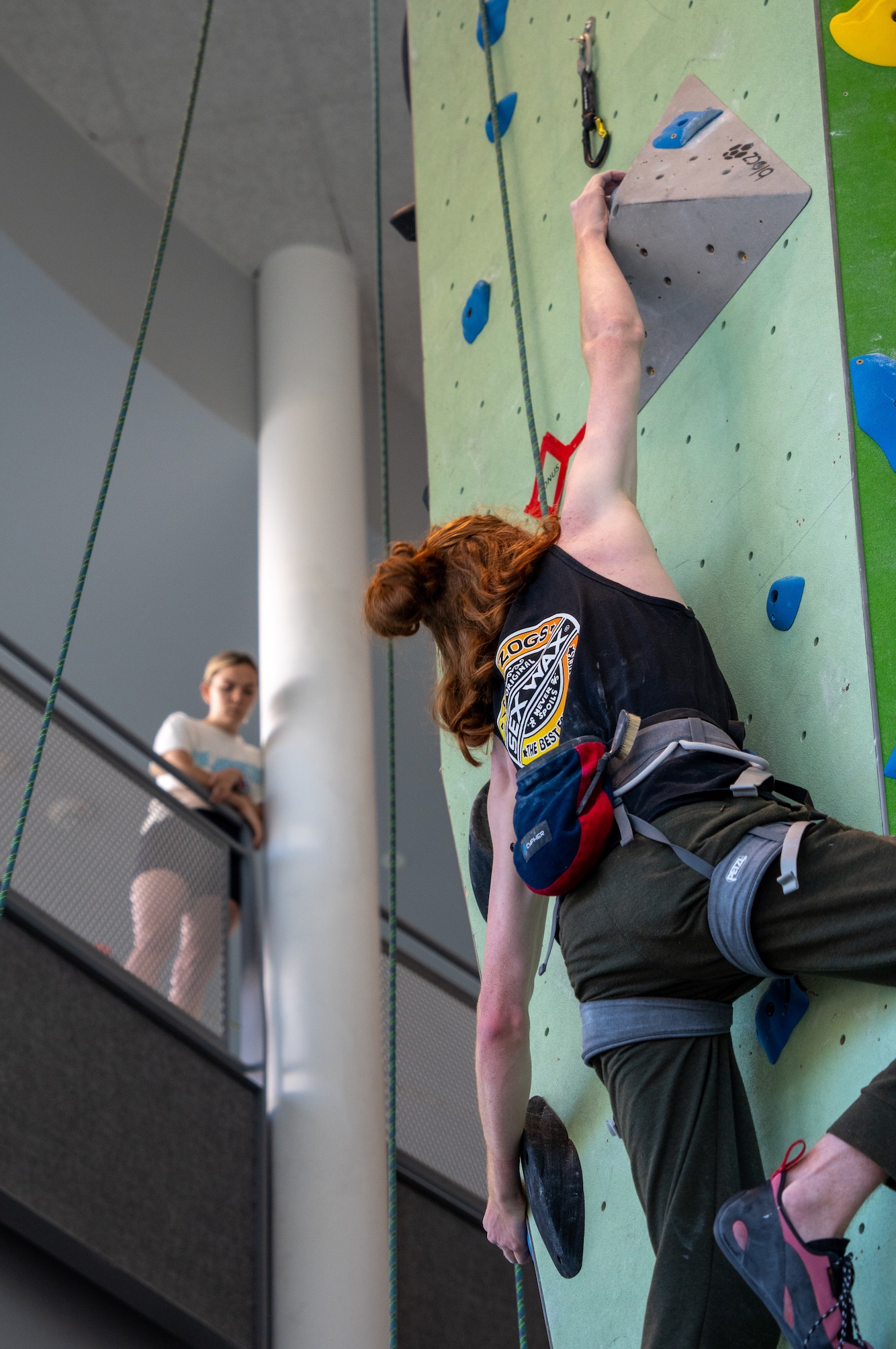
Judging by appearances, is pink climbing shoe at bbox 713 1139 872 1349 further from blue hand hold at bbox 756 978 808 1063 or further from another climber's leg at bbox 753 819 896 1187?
blue hand hold at bbox 756 978 808 1063

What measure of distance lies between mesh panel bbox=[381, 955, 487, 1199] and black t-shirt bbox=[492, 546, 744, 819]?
318 cm

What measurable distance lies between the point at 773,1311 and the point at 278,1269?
3561mm

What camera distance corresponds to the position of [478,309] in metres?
3.05

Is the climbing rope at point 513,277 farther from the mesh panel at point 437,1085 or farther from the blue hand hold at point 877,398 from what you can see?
the mesh panel at point 437,1085

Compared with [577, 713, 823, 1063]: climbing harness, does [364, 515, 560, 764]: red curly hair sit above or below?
above

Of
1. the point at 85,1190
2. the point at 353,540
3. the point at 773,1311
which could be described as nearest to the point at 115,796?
the point at 85,1190

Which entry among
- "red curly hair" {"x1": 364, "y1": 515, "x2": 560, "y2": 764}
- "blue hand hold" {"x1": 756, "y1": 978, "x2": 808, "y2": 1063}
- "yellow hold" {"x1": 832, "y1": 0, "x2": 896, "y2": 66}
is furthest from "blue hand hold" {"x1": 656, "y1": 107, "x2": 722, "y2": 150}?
"blue hand hold" {"x1": 756, "y1": 978, "x2": 808, "y2": 1063}

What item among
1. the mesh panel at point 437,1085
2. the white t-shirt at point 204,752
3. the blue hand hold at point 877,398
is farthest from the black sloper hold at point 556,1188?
the white t-shirt at point 204,752

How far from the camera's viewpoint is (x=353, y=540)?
6.04 metres

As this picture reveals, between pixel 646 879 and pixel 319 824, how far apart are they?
382 cm

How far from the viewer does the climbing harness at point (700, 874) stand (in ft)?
4.77

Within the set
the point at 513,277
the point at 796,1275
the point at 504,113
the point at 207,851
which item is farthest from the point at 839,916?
the point at 207,851

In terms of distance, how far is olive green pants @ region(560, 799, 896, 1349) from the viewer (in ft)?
4.62

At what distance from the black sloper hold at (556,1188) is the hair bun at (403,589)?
82cm
